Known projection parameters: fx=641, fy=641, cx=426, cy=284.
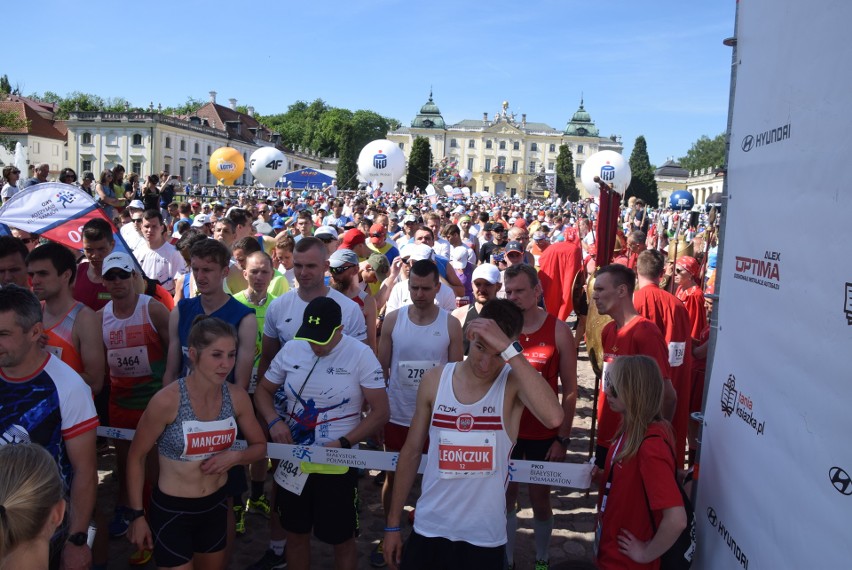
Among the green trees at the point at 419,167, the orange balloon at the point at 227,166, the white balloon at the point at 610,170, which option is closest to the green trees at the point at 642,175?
the green trees at the point at 419,167

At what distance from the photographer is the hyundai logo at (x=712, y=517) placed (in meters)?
2.75

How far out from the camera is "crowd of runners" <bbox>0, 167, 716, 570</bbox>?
2.76 metres

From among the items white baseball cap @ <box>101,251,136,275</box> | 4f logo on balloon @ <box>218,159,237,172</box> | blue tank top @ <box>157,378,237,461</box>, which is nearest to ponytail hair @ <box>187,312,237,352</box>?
blue tank top @ <box>157,378,237,461</box>

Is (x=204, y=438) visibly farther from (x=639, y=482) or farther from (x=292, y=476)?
(x=639, y=482)

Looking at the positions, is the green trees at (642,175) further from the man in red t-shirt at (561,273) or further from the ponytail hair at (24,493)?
the ponytail hair at (24,493)

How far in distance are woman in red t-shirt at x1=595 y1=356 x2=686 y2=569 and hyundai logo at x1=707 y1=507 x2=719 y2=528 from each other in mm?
221

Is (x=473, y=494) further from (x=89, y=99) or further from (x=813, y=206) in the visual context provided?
(x=89, y=99)

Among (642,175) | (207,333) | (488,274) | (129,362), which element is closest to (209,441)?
(207,333)

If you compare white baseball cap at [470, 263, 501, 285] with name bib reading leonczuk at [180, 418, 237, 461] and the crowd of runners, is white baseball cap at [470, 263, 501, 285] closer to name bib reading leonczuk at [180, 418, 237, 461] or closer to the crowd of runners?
the crowd of runners

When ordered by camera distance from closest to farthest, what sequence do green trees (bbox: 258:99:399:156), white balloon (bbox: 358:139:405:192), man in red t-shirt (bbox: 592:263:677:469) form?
1. man in red t-shirt (bbox: 592:263:677:469)
2. white balloon (bbox: 358:139:405:192)
3. green trees (bbox: 258:99:399:156)

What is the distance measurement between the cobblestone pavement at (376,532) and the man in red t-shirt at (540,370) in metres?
0.33

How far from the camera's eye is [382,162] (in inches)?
969

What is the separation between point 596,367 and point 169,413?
125 inches

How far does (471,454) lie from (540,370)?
1338 millimetres
